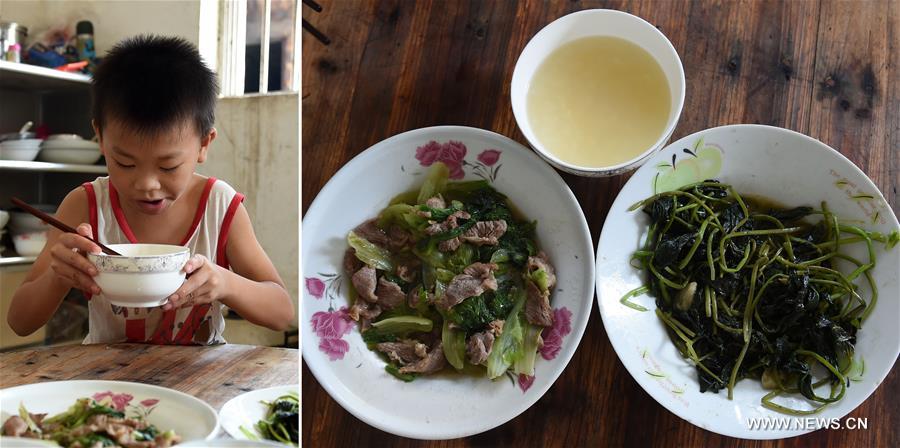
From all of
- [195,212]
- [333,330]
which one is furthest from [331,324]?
[195,212]

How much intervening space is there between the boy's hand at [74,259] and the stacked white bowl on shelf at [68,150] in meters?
0.08

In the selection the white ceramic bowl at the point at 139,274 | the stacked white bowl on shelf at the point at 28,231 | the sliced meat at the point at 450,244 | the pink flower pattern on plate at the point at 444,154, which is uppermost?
the pink flower pattern on plate at the point at 444,154

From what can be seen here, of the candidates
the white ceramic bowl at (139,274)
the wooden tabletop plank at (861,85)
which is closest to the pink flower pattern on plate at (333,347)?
the white ceramic bowl at (139,274)

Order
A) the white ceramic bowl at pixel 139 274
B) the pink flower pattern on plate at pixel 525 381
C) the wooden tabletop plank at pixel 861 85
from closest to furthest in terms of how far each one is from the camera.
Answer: the white ceramic bowl at pixel 139 274 < the pink flower pattern on plate at pixel 525 381 < the wooden tabletop plank at pixel 861 85

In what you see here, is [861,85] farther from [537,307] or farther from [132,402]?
[132,402]

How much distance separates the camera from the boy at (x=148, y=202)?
679mm

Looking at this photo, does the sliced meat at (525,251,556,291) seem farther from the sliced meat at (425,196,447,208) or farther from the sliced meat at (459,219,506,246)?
the sliced meat at (425,196,447,208)

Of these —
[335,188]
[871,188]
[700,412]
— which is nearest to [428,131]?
[335,188]

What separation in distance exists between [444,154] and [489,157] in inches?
3.4

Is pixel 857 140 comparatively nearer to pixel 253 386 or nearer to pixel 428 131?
pixel 428 131

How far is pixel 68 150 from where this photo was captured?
0.69 meters

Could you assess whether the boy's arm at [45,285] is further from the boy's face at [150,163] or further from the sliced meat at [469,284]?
the sliced meat at [469,284]

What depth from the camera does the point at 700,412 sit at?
43.0 inches

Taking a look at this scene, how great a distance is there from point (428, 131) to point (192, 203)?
1.71ft
